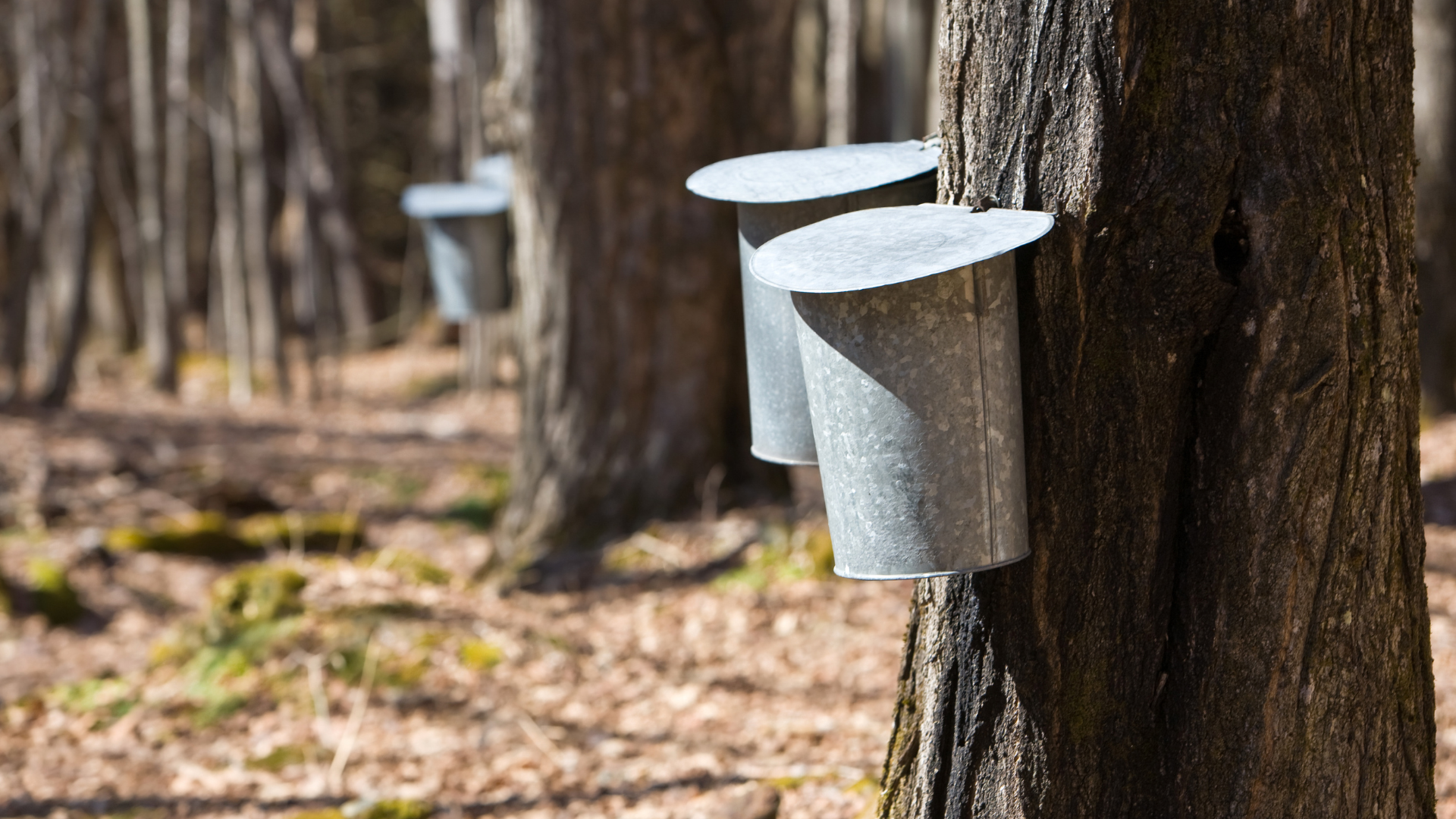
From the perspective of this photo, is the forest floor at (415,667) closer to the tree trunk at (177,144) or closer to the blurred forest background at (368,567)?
the blurred forest background at (368,567)

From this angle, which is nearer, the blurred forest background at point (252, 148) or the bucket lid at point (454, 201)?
the bucket lid at point (454, 201)

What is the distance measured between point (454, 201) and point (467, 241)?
0.61 ft

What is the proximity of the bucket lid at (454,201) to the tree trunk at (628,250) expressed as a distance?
0.23 metres

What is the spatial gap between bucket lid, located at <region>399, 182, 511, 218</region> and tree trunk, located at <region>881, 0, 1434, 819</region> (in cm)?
353

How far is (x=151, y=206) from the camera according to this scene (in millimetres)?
10477

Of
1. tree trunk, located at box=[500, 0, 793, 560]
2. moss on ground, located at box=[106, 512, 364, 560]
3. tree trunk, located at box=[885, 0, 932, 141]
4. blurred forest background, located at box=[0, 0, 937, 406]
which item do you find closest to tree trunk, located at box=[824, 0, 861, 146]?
blurred forest background, located at box=[0, 0, 937, 406]

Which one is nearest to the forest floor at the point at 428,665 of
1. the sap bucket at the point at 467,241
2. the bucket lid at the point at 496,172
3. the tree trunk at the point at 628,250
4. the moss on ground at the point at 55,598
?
the moss on ground at the point at 55,598

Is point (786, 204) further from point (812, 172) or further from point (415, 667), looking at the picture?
point (415, 667)

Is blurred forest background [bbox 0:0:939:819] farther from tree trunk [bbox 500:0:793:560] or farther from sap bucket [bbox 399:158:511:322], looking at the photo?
sap bucket [bbox 399:158:511:322]

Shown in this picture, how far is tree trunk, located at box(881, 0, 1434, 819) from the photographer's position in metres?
1.73

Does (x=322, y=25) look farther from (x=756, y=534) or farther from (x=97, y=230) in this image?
(x=756, y=534)

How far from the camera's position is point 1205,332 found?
1.79 m

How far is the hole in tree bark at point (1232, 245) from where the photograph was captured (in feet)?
5.75

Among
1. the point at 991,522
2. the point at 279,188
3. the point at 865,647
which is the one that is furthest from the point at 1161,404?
the point at 279,188
